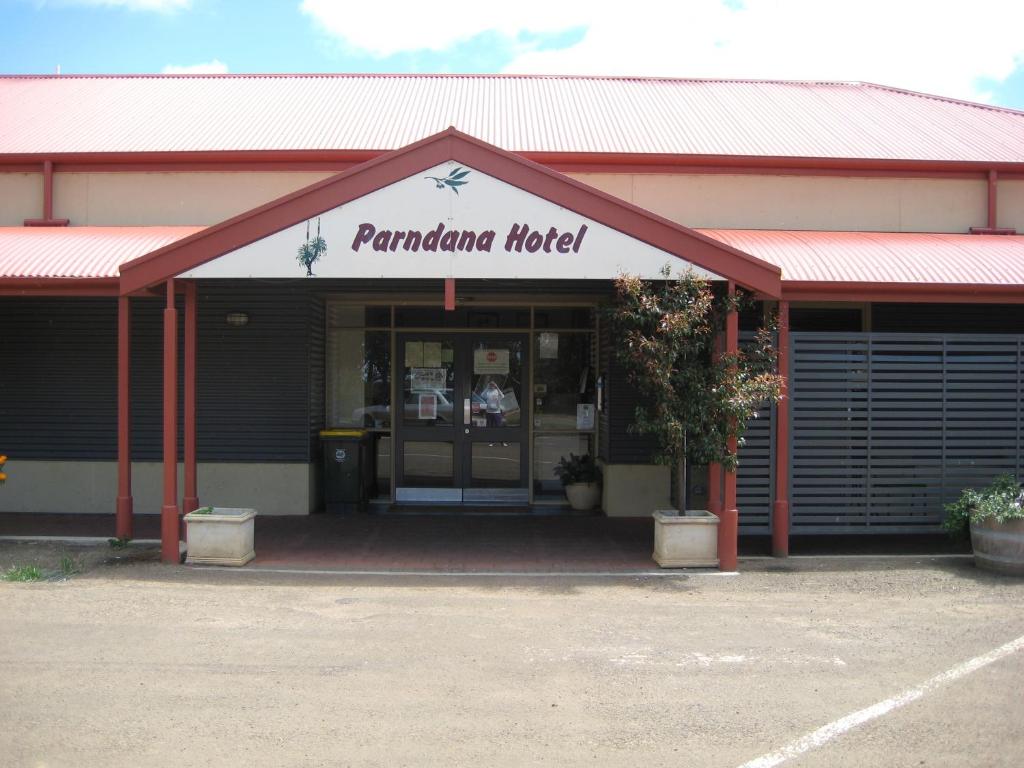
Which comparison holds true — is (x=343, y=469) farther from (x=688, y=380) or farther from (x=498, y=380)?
(x=688, y=380)

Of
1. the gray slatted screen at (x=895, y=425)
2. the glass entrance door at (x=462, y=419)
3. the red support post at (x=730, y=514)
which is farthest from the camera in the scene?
the glass entrance door at (x=462, y=419)

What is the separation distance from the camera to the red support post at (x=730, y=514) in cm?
870

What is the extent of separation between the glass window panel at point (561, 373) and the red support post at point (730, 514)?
12.2 feet

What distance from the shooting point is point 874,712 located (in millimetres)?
5109

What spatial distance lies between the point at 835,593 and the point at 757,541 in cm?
232

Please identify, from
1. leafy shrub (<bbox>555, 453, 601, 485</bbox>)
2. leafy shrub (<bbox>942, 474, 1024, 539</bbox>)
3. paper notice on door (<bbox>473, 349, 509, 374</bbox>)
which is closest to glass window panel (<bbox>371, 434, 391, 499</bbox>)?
paper notice on door (<bbox>473, 349, 509, 374</bbox>)

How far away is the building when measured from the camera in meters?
8.53

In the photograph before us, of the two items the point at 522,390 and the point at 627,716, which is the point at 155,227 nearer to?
the point at 522,390

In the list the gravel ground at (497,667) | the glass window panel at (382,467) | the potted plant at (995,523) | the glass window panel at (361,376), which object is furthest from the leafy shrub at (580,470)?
the potted plant at (995,523)

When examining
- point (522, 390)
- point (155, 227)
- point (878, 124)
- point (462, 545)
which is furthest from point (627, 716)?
point (878, 124)

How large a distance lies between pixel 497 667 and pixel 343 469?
6.22 meters

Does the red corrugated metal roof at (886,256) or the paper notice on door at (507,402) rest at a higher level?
the red corrugated metal roof at (886,256)

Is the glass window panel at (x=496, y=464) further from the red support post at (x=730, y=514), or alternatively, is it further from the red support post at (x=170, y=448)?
the red support post at (x=170, y=448)

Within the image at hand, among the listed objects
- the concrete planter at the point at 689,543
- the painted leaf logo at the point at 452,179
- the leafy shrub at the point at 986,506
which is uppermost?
the painted leaf logo at the point at 452,179
